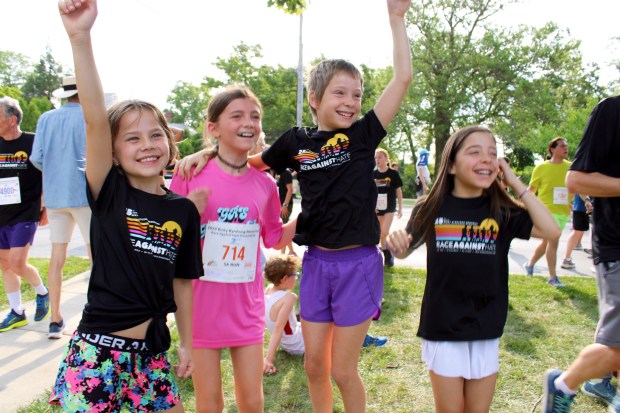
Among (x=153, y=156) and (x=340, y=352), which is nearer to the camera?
(x=153, y=156)

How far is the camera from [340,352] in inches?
102

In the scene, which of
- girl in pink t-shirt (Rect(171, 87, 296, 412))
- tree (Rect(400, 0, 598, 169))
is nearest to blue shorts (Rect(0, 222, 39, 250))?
girl in pink t-shirt (Rect(171, 87, 296, 412))

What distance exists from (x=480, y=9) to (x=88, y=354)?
113ft

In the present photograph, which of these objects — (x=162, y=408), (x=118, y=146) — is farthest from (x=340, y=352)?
(x=118, y=146)

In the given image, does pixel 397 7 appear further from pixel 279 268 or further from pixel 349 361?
pixel 279 268

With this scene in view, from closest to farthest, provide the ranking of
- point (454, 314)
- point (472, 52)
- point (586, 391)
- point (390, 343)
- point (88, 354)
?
point (88, 354), point (454, 314), point (586, 391), point (390, 343), point (472, 52)

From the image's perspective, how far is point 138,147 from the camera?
2.08 metres

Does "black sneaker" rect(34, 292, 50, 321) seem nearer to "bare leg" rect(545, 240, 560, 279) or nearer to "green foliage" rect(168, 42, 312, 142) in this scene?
"bare leg" rect(545, 240, 560, 279)

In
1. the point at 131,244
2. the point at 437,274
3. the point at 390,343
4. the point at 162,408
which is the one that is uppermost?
the point at 131,244

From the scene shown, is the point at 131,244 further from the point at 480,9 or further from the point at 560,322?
the point at 480,9

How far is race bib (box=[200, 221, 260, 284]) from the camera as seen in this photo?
97.7 inches

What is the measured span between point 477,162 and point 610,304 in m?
1.05

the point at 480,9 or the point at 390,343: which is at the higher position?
the point at 480,9

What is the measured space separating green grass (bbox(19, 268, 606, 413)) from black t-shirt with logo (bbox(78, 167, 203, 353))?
5.26 feet
